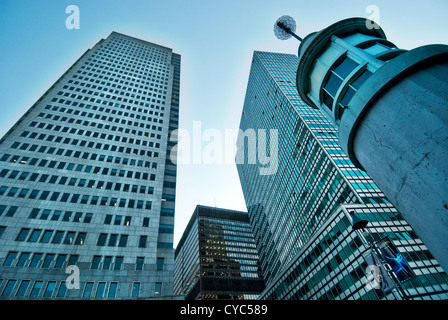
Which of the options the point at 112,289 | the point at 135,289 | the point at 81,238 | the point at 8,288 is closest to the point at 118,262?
the point at 112,289

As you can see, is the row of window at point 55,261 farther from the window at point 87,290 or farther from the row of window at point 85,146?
the row of window at point 85,146

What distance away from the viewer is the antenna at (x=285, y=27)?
27594 millimetres

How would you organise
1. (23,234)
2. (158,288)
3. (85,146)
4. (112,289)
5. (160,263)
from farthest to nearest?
(85,146)
(160,263)
(23,234)
(158,288)
(112,289)

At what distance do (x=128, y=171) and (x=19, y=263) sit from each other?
1991cm

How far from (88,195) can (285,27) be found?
37.9 metres

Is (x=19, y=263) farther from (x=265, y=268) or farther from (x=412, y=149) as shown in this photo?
(x=265, y=268)

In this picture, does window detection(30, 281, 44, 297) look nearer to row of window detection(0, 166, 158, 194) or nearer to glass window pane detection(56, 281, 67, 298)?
glass window pane detection(56, 281, 67, 298)

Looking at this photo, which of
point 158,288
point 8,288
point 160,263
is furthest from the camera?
point 160,263

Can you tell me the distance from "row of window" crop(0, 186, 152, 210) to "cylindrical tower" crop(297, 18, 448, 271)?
108 ft

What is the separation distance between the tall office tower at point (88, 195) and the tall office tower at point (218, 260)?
84556 millimetres

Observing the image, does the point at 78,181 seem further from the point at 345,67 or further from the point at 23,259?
the point at 345,67

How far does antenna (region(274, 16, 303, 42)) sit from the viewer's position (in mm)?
27594

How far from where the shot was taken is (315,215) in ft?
190

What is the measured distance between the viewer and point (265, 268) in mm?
94438
